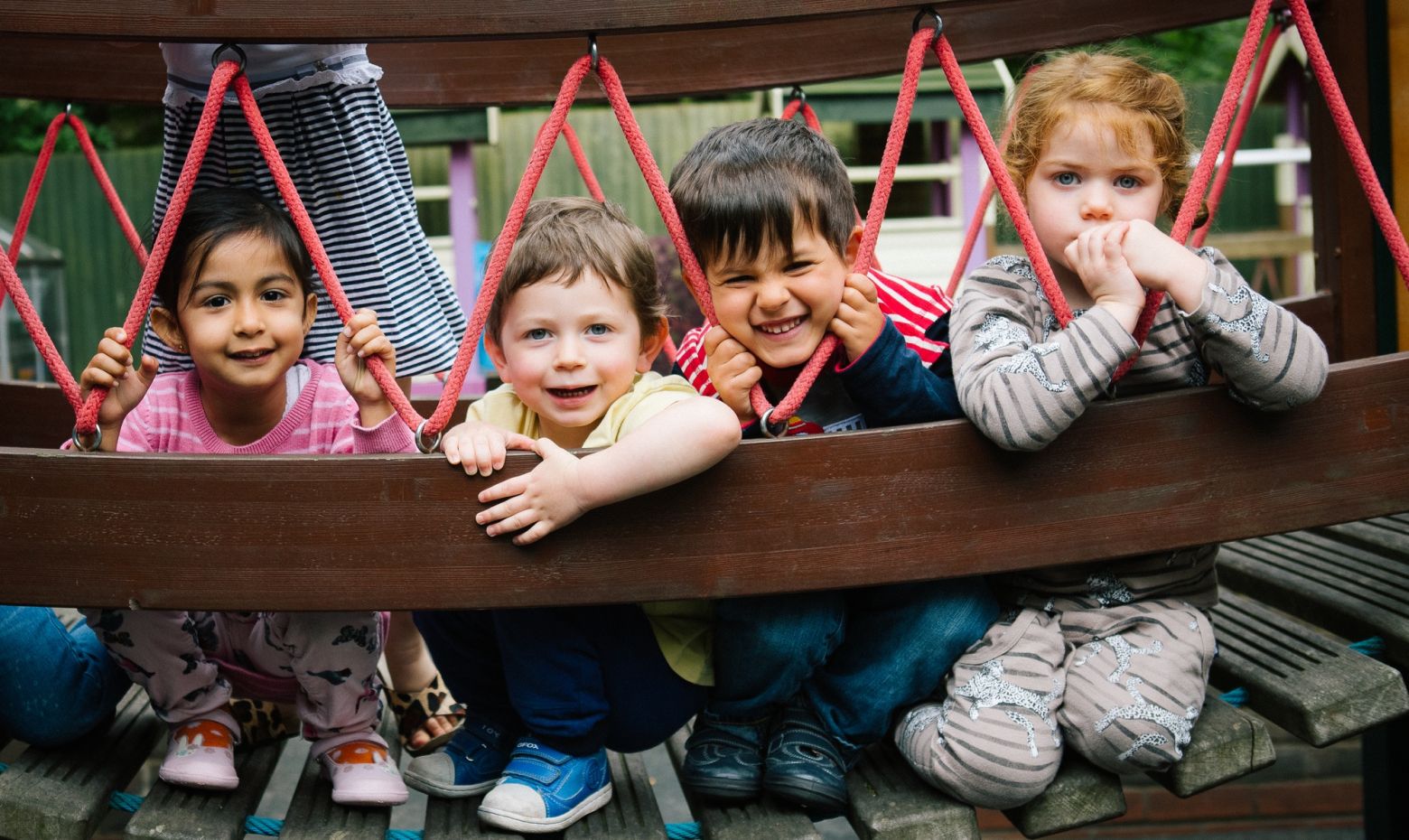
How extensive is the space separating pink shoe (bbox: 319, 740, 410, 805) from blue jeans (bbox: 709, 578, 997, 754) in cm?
44

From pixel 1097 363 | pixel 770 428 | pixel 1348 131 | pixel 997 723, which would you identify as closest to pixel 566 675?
pixel 770 428

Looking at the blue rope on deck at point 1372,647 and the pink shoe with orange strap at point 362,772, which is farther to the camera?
the blue rope on deck at point 1372,647

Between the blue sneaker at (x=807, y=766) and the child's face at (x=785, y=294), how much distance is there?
1.56 ft

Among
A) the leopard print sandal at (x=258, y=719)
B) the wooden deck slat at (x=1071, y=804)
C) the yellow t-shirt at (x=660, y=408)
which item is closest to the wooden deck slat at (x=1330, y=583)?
the wooden deck slat at (x=1071, y=804)

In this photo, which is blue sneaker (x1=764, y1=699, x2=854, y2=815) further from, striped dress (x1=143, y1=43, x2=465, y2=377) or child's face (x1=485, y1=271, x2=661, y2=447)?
striped dress (x1=143, y1=43, x2=465, y2=377)

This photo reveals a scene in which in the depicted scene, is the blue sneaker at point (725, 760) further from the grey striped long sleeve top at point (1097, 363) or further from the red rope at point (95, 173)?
the red rope at point (95, 173)

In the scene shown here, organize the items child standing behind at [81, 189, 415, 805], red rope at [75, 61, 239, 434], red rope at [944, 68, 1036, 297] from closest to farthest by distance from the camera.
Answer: red rope at [75, 61, 239, 434], child standing behind at [81, 189, 415, 805], red rope at [944, 68, 1036, 297]

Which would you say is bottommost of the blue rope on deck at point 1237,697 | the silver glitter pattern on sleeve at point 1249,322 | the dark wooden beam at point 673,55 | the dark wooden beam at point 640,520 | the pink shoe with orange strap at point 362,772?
the pink shoe with orange strap at point 362,772

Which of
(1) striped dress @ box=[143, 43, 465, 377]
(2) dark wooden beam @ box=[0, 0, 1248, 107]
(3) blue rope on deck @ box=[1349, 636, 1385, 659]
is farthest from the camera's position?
(2) dark wooden beam @ box=[0, 0, 1248, 107]

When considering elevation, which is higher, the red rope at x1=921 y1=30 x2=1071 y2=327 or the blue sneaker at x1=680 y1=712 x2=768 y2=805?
the red rope at x1=921 y1=30 x2=1071 y2=327

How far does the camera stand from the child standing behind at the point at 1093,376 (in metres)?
1.53

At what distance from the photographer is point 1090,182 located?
171 centimetres

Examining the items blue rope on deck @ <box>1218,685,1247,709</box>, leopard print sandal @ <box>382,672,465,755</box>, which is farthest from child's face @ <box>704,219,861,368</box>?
leopard print sandal @ <box>382,672,465,755</box>

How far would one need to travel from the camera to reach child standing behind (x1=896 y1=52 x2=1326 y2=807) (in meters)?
1.53
